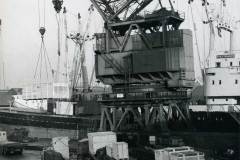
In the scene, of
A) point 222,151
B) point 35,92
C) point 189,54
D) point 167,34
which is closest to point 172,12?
point 167,34

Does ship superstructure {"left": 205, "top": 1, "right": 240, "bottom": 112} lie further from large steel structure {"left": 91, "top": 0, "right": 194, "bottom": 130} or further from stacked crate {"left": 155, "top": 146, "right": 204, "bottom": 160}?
stacked crate {"left": 155, "top": 146, "right": 204, "bottom": 160}

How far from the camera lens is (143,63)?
43312 mm

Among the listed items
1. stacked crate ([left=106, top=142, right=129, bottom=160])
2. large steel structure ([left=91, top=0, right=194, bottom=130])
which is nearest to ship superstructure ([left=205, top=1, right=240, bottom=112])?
large steel structure ([left=91, top=0, right=194, bottom=130])

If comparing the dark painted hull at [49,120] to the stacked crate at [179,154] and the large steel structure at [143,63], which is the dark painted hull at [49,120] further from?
the stacked crate at [179,154]

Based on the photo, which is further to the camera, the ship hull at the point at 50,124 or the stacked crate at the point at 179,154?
the ship hull at the point at 50,124

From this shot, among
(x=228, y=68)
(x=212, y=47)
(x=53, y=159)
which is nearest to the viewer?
(x=53, y=159)

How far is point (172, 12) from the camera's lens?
4359 cm

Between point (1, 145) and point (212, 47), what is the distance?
109 feet

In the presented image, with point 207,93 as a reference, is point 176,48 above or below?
above

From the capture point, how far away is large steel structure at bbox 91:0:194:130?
4259 centimetres

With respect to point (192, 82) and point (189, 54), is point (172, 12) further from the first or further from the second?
point (192, 82)

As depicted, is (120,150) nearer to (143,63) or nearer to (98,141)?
(98,141)

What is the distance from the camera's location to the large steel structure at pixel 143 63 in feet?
140

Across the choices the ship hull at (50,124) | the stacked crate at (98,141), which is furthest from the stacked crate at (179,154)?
the ship hull at (50,124)
